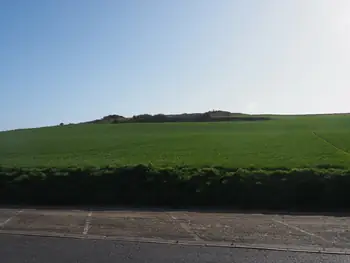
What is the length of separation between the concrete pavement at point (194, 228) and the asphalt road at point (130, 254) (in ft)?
1.18

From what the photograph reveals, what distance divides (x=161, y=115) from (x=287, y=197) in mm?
48235

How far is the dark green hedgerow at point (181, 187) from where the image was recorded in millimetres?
13117

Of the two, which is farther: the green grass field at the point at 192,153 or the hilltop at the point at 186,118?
the hilltop at the point at 186,118

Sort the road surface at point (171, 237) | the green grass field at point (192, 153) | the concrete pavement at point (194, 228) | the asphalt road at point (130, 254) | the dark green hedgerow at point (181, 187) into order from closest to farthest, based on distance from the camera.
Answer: the asphalt road at point (130, 254)
the road surface at point (171, 237)
the concrete pavement at point (194, 228)
the dark green hedgerow at point (181, 187)
the green grass field at point (192, 153)

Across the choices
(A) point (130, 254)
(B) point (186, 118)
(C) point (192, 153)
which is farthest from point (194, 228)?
(B) point (186, 118)

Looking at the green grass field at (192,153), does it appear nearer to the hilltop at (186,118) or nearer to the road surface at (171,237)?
the road surface at (171,237)

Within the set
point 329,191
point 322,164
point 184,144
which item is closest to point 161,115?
point 184,144

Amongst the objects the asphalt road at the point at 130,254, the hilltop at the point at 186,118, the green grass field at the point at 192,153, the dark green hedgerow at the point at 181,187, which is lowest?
the asphalt road at the point at 130,254

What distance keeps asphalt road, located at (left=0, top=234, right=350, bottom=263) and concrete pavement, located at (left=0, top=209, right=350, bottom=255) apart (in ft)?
1.18

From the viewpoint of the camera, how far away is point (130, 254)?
7734 millimetres

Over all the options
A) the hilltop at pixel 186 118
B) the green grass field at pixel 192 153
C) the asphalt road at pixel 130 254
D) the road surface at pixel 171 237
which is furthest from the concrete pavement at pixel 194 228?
the hilltop at pixel 186 118

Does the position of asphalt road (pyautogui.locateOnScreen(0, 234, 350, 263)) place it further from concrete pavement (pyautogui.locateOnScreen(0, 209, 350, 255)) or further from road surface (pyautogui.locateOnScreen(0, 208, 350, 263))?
concrete pavement (pyautogui.locateOnScreen(0, 209, 350, 255))

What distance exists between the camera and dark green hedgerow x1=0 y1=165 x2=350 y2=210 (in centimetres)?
1312

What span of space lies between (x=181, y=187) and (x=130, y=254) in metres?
6.47
